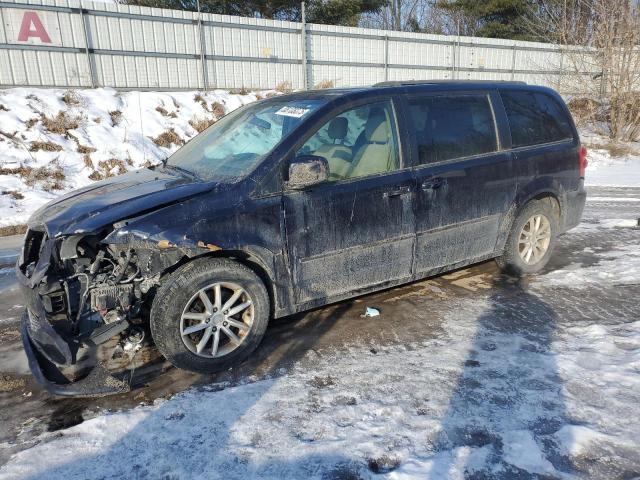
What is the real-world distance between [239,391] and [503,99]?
3592mm

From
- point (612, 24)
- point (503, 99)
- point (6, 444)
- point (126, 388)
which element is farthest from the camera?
point (612, 24)

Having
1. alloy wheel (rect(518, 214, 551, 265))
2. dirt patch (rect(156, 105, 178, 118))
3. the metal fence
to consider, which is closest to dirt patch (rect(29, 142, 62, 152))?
the metal fence

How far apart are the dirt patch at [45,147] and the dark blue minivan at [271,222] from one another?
725cm

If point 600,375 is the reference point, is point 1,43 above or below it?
above

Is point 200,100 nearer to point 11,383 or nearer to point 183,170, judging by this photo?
point 183,170

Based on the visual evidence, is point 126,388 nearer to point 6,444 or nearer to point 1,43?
point 6,444

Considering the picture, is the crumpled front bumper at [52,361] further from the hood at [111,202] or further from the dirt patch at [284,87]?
the dirt patch at [284,87]

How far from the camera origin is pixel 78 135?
10750 mm

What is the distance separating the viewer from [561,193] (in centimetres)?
500

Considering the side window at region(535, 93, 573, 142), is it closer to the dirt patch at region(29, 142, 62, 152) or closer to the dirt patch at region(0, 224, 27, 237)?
the dirt patch at region(0, 224, 27, 237)

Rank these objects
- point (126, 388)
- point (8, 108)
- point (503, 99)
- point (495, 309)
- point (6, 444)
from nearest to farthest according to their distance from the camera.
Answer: point (6, 444) < point (126, 388) < point (495, 309) < point (503, 99) < point (8, 108)

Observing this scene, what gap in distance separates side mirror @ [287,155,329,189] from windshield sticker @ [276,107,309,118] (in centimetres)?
49

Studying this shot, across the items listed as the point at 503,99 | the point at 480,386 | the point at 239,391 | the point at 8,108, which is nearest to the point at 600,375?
the point at 480,386

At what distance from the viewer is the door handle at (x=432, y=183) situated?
3.93 meters
